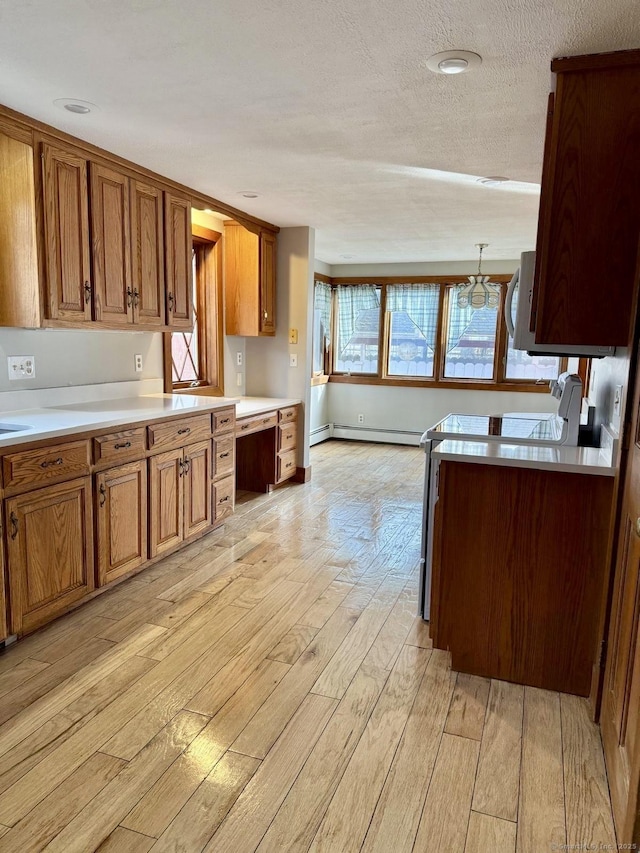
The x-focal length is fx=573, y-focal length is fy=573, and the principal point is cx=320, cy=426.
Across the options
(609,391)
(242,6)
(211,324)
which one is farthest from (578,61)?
(211,324)

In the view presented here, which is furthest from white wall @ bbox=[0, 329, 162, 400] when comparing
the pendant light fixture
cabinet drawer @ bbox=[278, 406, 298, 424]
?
the pendant light fixture

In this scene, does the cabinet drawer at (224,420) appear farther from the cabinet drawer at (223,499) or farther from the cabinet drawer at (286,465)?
the cabinet drawer at (286,465)

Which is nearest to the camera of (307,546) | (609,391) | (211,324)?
(609,391)

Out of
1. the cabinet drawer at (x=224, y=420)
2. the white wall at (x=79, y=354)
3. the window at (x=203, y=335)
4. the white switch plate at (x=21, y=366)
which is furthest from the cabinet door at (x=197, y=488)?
the window at (x=203, y=335)

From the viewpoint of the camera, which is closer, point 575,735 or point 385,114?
point 575,735

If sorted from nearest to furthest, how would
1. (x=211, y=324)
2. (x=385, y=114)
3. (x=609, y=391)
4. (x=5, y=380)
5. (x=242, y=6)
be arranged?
(x=242, y=6) < (x=385, y=114) < (x=609, y=391) < (x=5, y=380) < (x=211, y=324)

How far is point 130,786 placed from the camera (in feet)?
5.59

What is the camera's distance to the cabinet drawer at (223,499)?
12.6 ft

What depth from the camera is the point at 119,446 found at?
289 centimetres

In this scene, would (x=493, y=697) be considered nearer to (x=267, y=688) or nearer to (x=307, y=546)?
(x=267, y=688)

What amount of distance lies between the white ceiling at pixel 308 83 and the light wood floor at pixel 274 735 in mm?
2273

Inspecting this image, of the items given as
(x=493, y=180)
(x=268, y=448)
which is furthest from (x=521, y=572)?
(x=268, y=448)

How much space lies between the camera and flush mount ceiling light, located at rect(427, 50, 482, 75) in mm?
1914

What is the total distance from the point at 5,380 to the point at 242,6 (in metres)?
2.12
